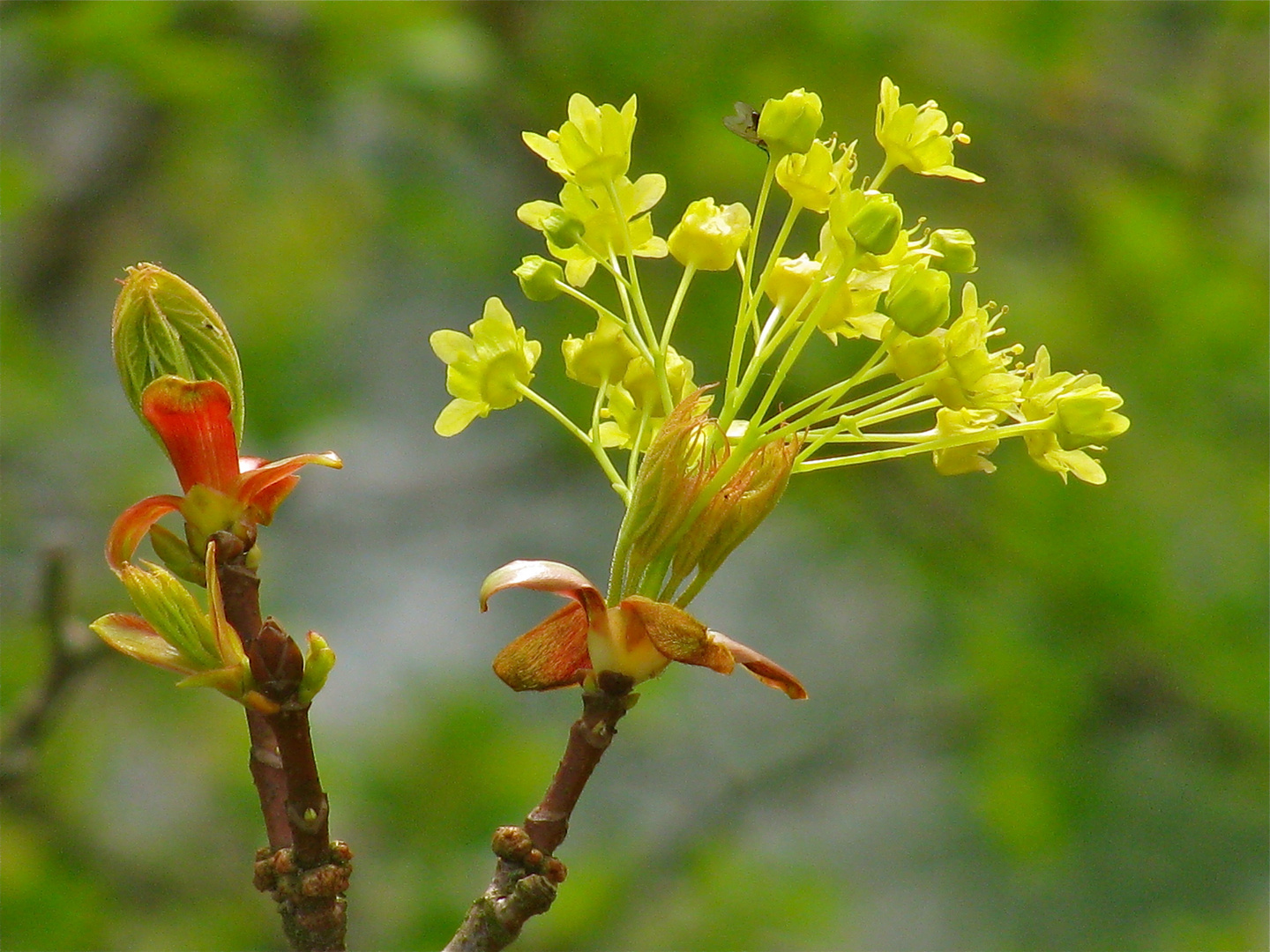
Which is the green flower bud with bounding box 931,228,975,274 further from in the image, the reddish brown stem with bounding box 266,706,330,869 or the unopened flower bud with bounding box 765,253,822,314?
the reddish brown stem with bounding box 266,706,330,869

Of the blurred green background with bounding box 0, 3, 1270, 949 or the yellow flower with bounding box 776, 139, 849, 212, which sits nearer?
the yellow flower with bounding box 776, 139, 849, 212

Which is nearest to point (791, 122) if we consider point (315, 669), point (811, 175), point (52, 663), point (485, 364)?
point (811, 175)

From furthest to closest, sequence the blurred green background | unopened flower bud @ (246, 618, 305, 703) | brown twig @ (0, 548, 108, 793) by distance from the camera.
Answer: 1. the blurred green background
2. brown twig @ (0, 548, 108, 793)
3. unopened flower bud @ (246, 618, 305, 703)

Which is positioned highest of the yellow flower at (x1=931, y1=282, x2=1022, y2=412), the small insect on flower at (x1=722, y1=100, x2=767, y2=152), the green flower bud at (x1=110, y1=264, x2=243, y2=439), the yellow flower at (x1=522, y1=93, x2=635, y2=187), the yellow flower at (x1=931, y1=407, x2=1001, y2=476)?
the small insect on flower at (x1=722, y1=100, x2=767, y2=152)

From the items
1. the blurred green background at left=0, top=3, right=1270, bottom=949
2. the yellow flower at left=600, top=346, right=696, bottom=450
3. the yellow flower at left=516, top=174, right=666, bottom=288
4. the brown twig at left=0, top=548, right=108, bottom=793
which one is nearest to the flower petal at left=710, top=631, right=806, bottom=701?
the yellow flower at left=600, top=346, right=696, bottom=450

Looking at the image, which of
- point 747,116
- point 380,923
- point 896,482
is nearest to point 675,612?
point 747,116

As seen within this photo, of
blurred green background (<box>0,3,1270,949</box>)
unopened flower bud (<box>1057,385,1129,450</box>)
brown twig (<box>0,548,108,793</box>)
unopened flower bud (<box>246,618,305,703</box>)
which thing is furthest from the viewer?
blurred green background (<box>0,3,1270,949</box>)

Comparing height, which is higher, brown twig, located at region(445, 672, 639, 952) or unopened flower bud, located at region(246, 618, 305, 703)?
unopened flower bud, located at region(246, 618, 305, 703)
